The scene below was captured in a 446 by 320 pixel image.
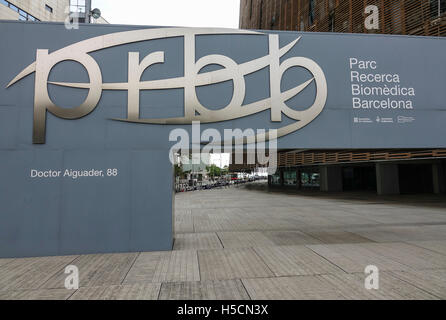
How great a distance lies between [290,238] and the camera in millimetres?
8602

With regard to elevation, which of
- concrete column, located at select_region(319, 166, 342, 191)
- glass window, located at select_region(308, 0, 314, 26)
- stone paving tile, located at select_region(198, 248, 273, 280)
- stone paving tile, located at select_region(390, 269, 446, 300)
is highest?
glass window, located at select_region(308, 0, 314, 26)

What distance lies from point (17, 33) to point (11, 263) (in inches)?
236

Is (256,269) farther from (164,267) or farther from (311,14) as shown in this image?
(311,14)

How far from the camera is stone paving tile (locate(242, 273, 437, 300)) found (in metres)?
4.40

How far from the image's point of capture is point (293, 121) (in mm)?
7684

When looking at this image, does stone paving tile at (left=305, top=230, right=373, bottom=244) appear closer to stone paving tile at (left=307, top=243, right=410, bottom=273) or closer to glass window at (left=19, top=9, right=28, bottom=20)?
stone paving tile at (left=307, top=243, right=410, bottom=273)

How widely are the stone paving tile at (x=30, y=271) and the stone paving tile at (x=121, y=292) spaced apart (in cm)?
109

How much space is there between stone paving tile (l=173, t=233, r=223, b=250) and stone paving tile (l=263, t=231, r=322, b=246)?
1848 millimetres

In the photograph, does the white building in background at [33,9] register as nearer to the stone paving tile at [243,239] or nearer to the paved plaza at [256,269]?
the paved plaza at [256,269]

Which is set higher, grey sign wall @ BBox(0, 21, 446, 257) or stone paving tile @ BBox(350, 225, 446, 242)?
grey sign wall @ BBox(0, 21, 446, 257)

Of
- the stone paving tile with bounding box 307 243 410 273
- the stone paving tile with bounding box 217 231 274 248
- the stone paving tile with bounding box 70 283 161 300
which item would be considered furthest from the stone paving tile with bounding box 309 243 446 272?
Answer: the stone paving tile with bounding box 70 283 161 300
